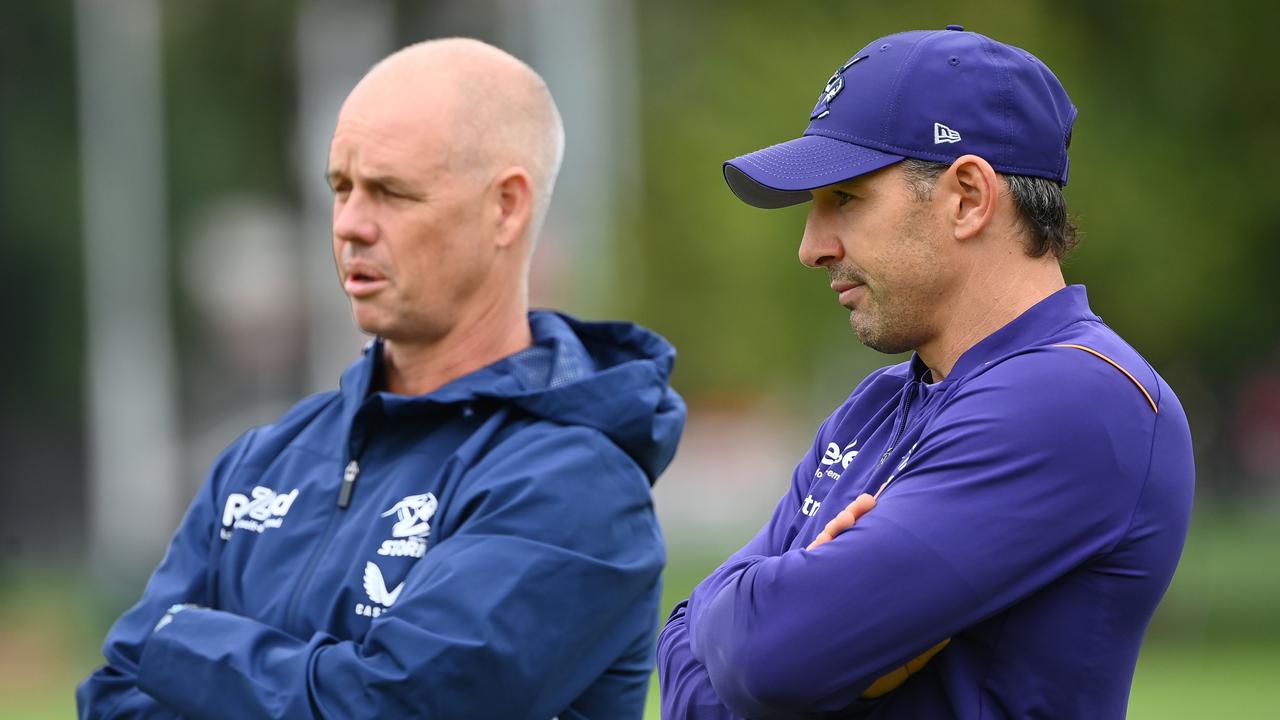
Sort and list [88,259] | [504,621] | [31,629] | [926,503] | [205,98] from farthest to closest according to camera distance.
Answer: [205,98] → [88,259] → [31,629] → [504,621] → [926,503]

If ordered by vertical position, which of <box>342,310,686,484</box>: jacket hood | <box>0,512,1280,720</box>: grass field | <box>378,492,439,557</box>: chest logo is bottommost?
<box>0,512,1280,720</box>: grass field

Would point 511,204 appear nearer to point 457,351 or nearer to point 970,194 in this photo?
point 457,351

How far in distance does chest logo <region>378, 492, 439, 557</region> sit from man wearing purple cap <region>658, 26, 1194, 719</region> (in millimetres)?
638

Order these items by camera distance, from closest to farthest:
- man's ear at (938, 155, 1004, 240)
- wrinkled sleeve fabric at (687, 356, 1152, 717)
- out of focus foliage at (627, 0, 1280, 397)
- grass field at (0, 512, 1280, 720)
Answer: wrinkled sleeve fabric at (687, 356, 1152, 717)
man's ear at (938, 155, 1004, 240)
grass field at (0, 512, 1280, 720)
out of focus foliage at (627, 0, 1280, 397)

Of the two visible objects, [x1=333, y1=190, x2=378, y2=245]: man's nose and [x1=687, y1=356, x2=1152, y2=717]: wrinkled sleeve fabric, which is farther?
[x1=333, y1=190, x2=378, y2=245]: man's nose

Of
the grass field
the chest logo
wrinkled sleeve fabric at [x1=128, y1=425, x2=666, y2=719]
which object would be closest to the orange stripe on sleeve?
wrinkled sleeve fabric at [x1=128, y1=425, x2=666, y2=719]

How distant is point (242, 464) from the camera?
397 centimetres

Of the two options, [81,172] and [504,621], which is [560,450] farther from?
[81,172]

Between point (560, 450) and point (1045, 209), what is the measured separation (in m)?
1.15

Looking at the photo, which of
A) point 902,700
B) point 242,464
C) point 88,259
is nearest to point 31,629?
point 88,259

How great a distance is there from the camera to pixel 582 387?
3734 mm

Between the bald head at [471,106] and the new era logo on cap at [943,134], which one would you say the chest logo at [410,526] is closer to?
the bald head at [471,106]

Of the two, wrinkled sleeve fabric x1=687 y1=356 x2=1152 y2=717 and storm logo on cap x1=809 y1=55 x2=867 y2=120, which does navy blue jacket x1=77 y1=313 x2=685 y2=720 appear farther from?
storm logo on cap x1=809 y1=55 x2=867 y2=120

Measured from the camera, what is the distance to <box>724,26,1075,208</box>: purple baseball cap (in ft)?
9.79
